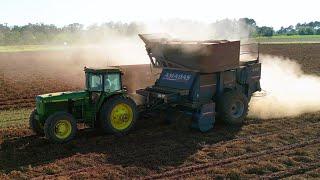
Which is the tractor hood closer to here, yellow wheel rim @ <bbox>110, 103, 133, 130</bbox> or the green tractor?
the green tractor

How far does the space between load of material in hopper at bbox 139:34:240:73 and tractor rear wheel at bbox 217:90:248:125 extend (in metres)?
0.91

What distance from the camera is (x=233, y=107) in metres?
14.4

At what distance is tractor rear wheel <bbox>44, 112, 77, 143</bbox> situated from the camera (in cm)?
1143

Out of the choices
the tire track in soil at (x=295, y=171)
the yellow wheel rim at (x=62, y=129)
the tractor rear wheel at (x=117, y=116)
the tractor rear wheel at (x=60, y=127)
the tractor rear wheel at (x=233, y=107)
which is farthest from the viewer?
the tractor rear wheel at (x=233, y=107)

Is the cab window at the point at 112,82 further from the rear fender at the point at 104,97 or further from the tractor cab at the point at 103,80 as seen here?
the rear fender at the point at 104,97

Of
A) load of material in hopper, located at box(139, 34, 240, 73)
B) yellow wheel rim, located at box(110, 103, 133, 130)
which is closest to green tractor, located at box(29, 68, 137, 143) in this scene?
yellow wheel rim, located at box(110, 103, 133, 130)

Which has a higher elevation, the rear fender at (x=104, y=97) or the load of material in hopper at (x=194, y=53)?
the load of material in hopper at (x=194, y=53)

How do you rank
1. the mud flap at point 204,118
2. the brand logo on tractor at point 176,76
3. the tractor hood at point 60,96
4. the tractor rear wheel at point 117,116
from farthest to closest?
the brand logo on tractor at point 176,76 → the mud flap at point 204,118 → the tractor rear wheel at point 117,116 → the tractor hood at point 60,96

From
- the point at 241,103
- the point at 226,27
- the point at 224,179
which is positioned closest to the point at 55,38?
the point at 226,27

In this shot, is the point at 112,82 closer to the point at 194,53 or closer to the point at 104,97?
the point at 104,97

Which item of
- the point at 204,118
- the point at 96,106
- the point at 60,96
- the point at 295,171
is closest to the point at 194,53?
the point at 204,118

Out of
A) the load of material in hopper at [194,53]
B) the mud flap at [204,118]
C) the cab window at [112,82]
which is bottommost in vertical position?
the mud flap at [204,118]

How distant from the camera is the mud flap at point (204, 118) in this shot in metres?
13.3

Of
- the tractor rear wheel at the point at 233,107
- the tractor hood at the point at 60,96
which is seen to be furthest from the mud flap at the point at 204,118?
the tractor hood at the point at 60,96
